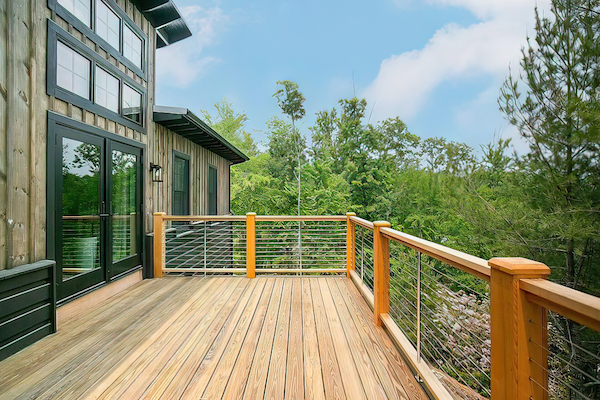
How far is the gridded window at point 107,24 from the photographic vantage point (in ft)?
12.4

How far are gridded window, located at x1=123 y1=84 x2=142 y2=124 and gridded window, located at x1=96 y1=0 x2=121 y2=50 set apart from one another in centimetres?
57

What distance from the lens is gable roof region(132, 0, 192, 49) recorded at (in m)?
4.94

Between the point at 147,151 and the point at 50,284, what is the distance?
2.52 meters

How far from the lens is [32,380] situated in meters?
2.11

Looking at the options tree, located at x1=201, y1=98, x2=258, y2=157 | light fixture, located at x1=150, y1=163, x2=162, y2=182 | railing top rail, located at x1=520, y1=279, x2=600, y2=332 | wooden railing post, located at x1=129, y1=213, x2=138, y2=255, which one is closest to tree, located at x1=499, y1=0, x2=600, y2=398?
railing top rail, located at x1=520, y1=279, x2=600, y2=332

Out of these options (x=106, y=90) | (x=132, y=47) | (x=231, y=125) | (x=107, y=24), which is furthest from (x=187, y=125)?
(x=231, y=125)

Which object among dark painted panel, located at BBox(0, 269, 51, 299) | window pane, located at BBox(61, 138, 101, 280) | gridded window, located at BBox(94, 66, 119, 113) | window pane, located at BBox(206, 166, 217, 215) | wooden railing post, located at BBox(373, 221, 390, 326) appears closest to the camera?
dark painted panel, located at BBox(0, 269, 51, 299)

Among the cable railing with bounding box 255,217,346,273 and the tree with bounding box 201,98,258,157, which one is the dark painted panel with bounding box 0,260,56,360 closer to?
the cable railing with bounding box 255,217,346,273

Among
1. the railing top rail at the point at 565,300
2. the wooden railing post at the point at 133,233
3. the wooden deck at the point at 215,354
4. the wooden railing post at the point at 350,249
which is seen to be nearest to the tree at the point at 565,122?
the wooden railing post at the point at 350,249

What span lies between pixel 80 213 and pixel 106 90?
1625mm

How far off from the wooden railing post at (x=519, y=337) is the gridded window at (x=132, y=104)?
4726 millimetres

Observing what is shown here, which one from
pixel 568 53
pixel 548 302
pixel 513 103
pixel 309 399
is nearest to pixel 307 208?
pixel 513 103

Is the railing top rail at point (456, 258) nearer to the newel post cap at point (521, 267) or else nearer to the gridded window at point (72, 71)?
the newel post cap at point (521, 267)

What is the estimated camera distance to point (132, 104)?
14.7ft
